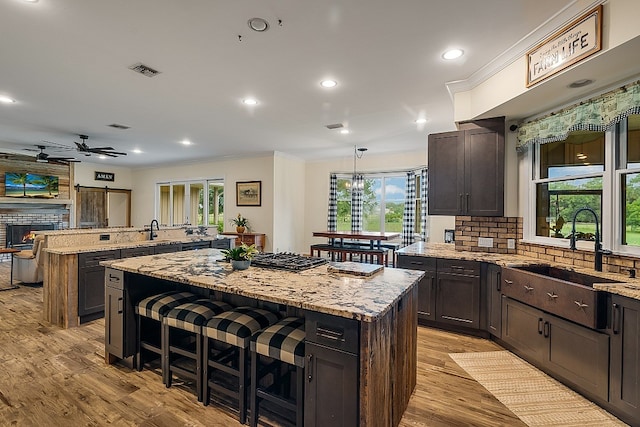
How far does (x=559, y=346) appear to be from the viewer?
2381 millimetres

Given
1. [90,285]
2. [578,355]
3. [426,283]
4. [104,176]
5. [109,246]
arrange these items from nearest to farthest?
[578,355]
[426,283]
[90,285]
[109,246]
[104,176]

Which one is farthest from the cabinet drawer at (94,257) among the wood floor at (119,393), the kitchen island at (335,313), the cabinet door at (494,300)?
the cabinet door at (494,300)

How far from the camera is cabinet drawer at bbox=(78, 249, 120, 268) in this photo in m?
3.48

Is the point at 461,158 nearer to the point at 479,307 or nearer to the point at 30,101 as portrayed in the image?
the point at 479,307

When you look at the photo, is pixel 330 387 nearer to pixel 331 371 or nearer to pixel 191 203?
pixel 331 371

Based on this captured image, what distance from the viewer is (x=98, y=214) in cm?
926

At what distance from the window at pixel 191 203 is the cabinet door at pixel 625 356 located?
7693 mm

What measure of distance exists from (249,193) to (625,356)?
6.87m

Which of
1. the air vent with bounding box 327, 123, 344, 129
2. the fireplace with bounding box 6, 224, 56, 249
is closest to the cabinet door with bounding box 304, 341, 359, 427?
the air vent with bounding box 327, 123, 344, 129

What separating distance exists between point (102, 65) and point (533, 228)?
184 inches

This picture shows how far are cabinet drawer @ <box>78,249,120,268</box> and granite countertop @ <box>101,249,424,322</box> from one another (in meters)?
1.34

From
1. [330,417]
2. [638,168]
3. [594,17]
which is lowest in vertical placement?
[330,417]

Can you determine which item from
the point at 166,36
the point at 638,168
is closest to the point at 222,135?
the point at 166,36

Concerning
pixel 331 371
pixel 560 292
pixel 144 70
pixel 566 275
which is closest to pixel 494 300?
pixel 566 275
